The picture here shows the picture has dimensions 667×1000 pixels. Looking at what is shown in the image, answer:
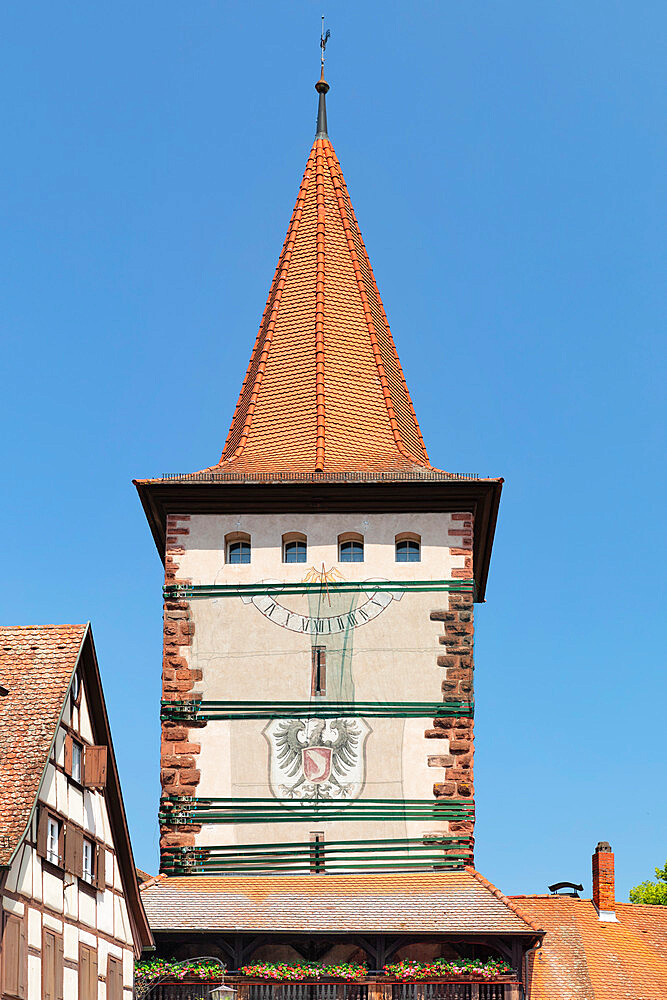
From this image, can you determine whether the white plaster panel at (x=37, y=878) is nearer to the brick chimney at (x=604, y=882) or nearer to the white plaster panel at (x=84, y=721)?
the white plaster panel at (x=84, y=721)

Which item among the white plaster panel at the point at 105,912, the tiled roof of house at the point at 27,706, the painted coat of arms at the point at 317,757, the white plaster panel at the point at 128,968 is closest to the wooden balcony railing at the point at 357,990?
the white plaster panel at the point at 128,968

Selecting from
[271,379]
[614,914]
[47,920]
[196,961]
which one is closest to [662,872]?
[614,914]

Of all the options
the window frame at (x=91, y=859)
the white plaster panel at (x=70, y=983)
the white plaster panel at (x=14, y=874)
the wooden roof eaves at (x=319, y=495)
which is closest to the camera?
the white plaster panel at (x=14, y=874)

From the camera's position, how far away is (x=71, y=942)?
1001 inches

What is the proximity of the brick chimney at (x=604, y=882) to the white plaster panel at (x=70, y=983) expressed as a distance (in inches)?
732

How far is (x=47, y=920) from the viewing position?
24.4 meters

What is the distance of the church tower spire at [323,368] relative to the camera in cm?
3719

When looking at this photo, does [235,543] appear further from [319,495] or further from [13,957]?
[13,957]

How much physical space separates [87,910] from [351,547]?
1066 centimetres

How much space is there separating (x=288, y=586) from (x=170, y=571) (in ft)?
6.99

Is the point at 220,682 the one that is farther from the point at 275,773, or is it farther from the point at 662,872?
the point at 662,872

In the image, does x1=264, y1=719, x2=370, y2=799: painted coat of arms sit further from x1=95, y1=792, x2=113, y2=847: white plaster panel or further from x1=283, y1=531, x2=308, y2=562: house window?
x1=95, y1=792, x2=113, y2=847: white plaster panel

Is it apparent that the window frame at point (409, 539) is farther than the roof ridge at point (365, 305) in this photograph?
No

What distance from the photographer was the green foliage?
5097 centimetres
